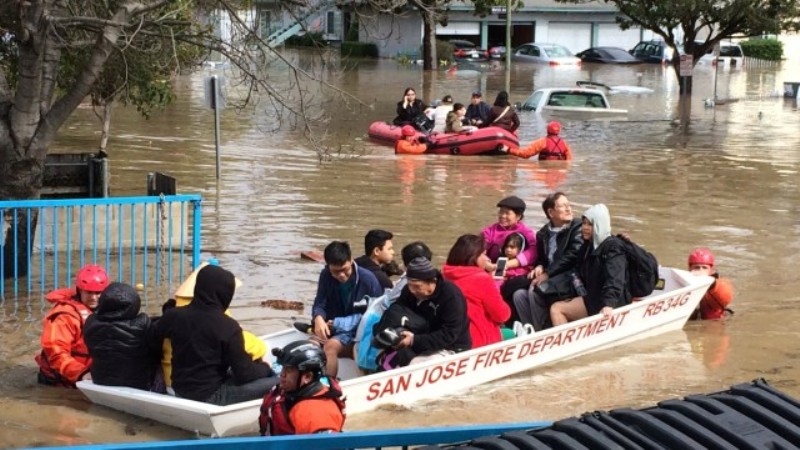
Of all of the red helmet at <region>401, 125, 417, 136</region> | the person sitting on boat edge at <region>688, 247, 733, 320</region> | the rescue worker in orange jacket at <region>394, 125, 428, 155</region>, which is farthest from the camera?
the red helmet at <region>401, 125, 417, 136</region>

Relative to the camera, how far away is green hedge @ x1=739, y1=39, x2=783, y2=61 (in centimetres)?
7244

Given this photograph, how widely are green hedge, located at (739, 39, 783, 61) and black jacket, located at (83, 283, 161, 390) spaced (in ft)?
221

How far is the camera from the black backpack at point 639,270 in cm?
1127

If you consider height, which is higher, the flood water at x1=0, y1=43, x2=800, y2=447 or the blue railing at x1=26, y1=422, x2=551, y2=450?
the blue railing at x1=26, y1=422, x2=551, y2=450

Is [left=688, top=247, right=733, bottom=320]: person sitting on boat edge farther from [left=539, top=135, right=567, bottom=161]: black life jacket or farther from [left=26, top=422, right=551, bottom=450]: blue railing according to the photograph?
[left=539, top=135, right=567, bottom=161]: black life jacket

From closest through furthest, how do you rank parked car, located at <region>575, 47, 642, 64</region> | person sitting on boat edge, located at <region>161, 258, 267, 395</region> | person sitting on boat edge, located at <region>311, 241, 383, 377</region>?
1. person sitting on boat edge, located at <region>161, 258, 267, 395</region>
2. person sitting on boat edge, located at <region>311, 241, 383, 377</region>
3. parked car, located at <region>575, 47, 642, 64</region>

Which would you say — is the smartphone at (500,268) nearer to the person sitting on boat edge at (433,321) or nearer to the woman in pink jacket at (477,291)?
the woman in pink jacket at (477,291)

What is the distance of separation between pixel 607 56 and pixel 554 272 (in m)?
58.8

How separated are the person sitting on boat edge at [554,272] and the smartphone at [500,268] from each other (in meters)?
0.29

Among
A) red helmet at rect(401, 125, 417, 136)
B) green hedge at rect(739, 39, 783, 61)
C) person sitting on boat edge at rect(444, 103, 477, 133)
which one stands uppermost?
green hedge at rect(739, 39, 783, 61)

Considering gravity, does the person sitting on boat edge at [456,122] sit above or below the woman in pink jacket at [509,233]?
above

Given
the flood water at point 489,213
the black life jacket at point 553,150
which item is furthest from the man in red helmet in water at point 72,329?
the black life jacket at point 553,150

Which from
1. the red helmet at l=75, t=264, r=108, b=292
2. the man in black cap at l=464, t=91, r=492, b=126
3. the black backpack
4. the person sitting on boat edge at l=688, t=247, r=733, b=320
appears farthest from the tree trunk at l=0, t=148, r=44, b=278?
the man in black cap at l=464, t=91, r=492, b=126

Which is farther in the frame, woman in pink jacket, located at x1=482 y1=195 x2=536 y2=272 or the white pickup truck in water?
the white pickup truck in water
